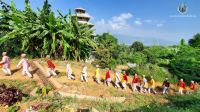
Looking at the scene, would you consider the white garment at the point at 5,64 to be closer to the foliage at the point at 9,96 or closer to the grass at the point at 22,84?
the grass at the point at 22,84

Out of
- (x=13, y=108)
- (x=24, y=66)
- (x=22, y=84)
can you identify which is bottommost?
(x=13, y=108)

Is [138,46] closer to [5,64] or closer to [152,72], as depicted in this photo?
[152,72]

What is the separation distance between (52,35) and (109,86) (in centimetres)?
542

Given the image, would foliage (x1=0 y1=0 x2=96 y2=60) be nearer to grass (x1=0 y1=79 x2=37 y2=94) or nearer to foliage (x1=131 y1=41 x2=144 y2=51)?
grass (x1=0 y1=79 x2=37 y2=94)

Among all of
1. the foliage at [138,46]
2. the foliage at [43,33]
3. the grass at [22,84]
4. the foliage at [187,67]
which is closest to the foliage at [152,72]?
the foliage at [187,67]

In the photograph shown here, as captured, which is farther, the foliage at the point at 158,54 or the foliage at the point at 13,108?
the foliage at the point at 158,54

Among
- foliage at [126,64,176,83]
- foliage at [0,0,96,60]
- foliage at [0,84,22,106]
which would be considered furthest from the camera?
foliage at [126,64,176,83]

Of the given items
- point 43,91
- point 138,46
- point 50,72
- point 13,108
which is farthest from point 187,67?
point 13,108

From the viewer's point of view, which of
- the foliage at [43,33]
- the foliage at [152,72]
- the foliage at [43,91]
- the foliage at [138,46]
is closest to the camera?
the foliage at [43,91]

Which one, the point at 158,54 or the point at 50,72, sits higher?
the point at 158,54

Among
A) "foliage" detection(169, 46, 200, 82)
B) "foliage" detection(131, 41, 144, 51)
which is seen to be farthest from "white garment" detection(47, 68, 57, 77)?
"foliage" detection(131, 41, 144, 51)

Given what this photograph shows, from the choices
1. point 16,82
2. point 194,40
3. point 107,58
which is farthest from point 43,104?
point 194,40

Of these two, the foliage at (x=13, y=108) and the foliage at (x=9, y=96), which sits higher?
the foliage at (x=9, y=96)

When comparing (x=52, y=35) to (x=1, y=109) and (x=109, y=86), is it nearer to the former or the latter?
(x=109, y=86)
